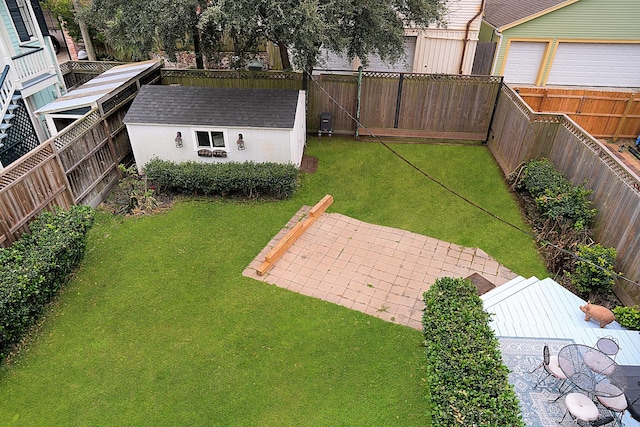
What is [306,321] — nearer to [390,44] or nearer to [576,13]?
[390,44]

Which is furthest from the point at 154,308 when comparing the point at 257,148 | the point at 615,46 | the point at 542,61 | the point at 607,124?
the point at 615,46

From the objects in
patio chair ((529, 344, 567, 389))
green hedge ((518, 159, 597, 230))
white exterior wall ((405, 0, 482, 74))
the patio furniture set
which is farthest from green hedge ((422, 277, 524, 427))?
white exterior wall ((405, 0, 482, 74))

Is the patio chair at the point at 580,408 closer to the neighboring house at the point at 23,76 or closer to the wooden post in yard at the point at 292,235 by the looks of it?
the wooden post in yard at the point at 292,235

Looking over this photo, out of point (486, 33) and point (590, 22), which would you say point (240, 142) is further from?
point (590, 22)

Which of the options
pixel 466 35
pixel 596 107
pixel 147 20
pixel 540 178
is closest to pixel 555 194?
pixel 540 178

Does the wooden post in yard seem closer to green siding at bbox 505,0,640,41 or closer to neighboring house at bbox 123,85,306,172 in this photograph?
neighboring house at bbox 123,85,306,172

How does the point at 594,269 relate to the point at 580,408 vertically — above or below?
above

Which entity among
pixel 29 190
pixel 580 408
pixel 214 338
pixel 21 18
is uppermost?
pixel 21 18
